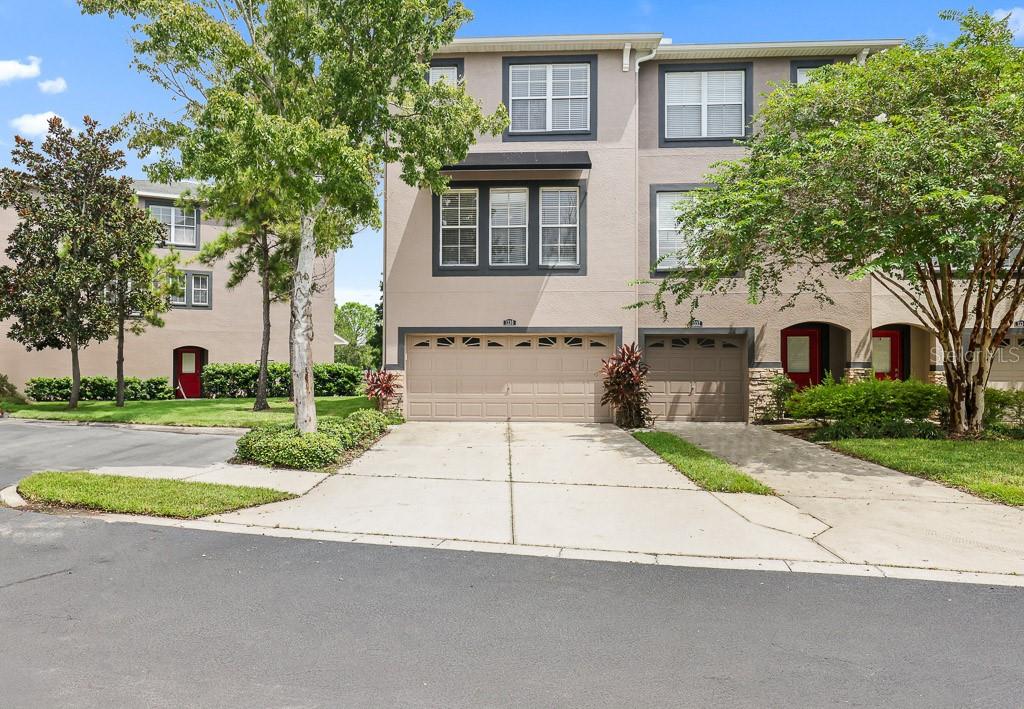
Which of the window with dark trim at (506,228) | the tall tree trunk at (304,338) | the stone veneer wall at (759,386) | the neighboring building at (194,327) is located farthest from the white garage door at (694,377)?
the neighboring building at (194,327)

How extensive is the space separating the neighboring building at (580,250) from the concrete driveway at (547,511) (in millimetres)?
5242

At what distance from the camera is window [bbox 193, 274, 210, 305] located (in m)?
27.5

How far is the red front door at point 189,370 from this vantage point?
27.4m

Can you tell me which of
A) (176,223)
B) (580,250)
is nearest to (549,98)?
(580,250)

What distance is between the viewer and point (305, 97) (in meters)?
10.3

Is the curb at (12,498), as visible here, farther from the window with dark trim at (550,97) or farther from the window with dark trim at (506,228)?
the window with dark trim at (550,97)

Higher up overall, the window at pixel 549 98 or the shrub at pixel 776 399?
the window at pixel 549 98

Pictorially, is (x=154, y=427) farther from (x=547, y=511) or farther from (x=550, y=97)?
(x=550, y=97)

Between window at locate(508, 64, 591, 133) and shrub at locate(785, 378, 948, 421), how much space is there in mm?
8681

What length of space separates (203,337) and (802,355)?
23.8m

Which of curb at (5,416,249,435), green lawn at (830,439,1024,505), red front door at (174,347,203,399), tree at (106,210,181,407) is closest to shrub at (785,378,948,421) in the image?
green lawn at (830,439,1024,505)

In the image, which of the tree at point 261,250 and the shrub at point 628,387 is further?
the tree at point 261,250

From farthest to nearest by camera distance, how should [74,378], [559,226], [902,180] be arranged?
1. [74,378]
2. [559,226]
3. [902,180]

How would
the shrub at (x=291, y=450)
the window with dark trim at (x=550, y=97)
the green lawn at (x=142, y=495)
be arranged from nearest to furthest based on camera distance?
the green lawn at (x=142, y=495), the shrub at (x=291, y=450), the window with dark trim at (x=550, y=97)
